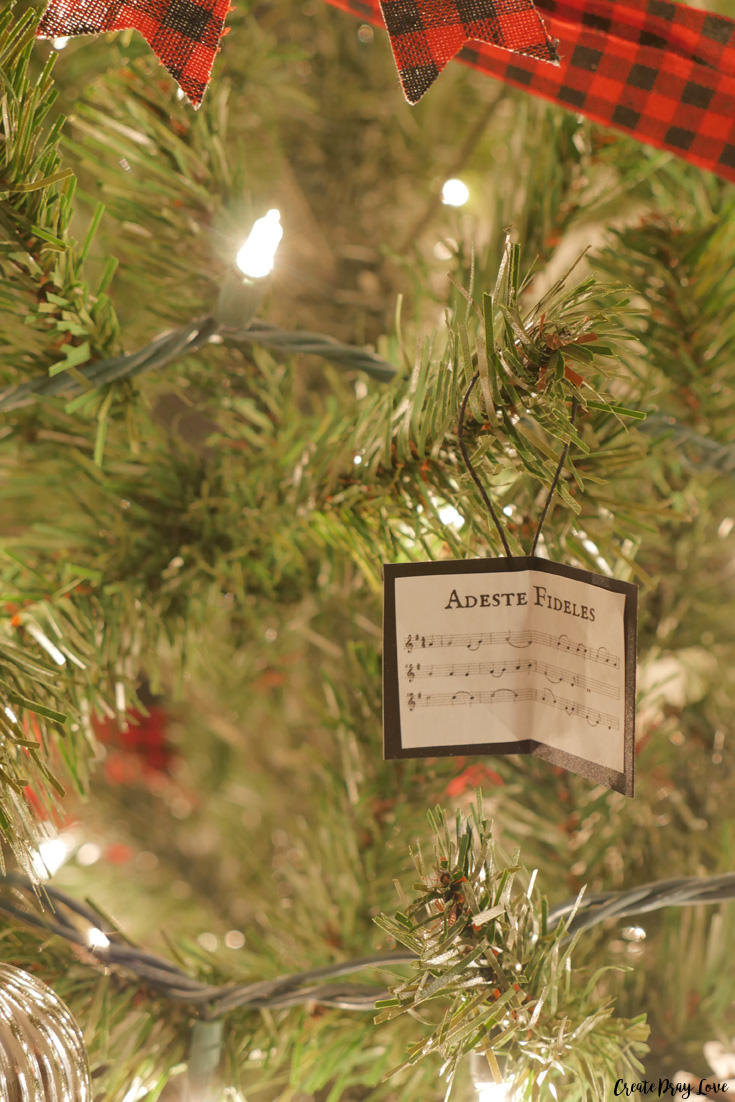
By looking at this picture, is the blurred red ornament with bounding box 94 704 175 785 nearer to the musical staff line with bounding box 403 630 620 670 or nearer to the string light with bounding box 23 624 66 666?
the string light with bounding box 23 624 66 666

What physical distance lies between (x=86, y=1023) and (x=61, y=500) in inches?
11.9

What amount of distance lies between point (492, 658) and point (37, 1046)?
10.2 inches

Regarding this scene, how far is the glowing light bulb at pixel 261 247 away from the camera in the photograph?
0.35 meters

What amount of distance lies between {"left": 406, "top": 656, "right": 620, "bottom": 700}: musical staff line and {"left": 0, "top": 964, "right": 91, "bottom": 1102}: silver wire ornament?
22cm

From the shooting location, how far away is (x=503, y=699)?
0.37 m

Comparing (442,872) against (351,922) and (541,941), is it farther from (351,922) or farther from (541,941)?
(351,922)

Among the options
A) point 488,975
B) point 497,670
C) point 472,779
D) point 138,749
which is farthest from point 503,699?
point 138,749

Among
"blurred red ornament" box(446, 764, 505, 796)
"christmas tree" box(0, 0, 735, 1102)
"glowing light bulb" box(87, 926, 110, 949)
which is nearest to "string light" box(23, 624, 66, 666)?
"christmas tree" box(0, 0, 735, 1102)

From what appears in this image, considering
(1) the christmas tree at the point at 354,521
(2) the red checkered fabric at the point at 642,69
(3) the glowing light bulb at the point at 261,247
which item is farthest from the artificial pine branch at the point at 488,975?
(2) the red checkered fabric at the point at 642,69

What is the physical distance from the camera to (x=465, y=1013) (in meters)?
0.31

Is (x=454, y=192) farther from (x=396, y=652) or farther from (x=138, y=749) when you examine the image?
(x=138, y=749)

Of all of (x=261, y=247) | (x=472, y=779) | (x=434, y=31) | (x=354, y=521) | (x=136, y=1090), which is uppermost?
(x=434, y=31)

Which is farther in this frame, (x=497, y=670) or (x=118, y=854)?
(x=118, y=854)

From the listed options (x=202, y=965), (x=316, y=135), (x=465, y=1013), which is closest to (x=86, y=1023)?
(x=202, y=965)
